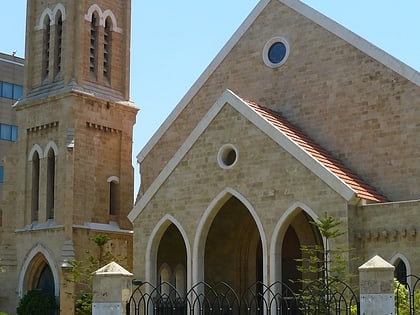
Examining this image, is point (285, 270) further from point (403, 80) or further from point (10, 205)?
point (10, 205)

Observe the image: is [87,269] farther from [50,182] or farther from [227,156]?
[227,156]

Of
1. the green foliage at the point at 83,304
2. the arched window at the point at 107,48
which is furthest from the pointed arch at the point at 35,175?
the green foliage at the point at 83,304

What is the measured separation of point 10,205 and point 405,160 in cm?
1809

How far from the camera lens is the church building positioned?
2448 centimetres

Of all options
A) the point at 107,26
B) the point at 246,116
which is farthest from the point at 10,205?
the point at 246,116

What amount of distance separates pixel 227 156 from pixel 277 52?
5691mm

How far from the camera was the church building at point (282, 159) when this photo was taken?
80.3ft

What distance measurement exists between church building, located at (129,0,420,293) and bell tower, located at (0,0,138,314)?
3394mm

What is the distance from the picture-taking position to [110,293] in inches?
645

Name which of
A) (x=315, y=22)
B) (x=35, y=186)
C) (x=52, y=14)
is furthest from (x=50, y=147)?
(x=315, y=22)

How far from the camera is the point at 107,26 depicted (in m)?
37.6

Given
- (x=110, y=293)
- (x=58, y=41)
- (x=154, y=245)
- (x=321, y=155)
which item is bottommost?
(x=110, y=293)

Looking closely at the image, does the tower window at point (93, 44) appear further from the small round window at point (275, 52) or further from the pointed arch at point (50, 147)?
the small round window at point (275, 52)

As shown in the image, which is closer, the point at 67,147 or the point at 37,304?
the point at 37,304
